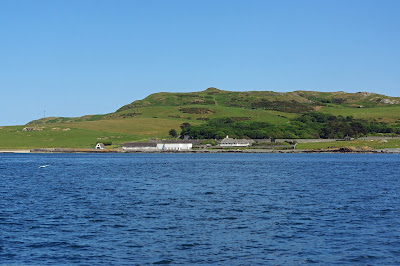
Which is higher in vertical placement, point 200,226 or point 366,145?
point 366,145

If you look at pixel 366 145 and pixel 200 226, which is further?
pixel 366 145

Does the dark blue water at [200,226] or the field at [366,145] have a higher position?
the field at [366,145]

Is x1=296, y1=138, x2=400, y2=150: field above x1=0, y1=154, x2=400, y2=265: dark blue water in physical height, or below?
above

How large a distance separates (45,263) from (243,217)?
1527 centimetres

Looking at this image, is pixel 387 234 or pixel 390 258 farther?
pixel 387 234

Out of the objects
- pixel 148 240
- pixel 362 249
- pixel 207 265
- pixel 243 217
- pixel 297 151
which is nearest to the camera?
pixel 207 265

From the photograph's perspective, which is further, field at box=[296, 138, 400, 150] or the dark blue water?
field at box=[296, 138, 400, 150]

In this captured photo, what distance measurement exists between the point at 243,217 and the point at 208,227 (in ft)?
14.3

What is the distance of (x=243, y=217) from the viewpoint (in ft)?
114

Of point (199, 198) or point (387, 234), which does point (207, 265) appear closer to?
point (387, 234)

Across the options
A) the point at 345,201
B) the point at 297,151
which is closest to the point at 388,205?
the point at 345,201

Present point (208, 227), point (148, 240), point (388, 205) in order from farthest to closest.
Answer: point (388, 205) < point (208, 227) < point (148, 240)

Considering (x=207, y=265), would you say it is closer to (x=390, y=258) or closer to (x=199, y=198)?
(x=390, y=258)

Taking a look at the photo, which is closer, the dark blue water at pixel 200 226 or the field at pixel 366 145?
the dark blue water at pixel 200 226
